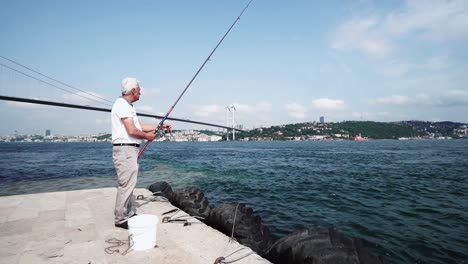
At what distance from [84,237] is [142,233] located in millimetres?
1078

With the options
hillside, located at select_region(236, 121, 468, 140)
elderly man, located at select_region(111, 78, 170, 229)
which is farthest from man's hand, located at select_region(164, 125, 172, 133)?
hillside, located at select_region(236, 121, 468, 140)

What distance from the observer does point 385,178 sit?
14.8 m

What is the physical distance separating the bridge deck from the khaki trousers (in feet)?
1.19

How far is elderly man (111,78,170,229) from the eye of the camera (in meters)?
3.64

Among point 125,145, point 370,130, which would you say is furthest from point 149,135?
point 370,130

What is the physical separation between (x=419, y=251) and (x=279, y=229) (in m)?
3.01

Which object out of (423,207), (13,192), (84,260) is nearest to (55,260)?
(84,260)

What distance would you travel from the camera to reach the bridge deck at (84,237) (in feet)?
9.43

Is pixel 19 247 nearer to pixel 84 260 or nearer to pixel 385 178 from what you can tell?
pixel 84 260

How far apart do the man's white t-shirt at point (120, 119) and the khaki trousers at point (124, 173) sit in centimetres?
12

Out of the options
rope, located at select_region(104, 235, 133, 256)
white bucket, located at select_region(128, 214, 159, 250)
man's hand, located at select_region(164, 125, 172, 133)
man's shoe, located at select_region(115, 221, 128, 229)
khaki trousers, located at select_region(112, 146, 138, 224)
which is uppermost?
man's hand, located at select_region(164, 125, 172, 133)

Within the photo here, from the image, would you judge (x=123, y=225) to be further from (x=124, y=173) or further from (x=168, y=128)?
(x=168, y=128)

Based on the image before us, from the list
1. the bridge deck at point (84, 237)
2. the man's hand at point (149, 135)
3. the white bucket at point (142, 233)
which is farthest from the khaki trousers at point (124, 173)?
the white bucket at point (142, 233)

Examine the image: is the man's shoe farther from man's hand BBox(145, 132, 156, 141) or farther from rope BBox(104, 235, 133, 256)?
man's hand BBox(145, 132, 156, 141)
